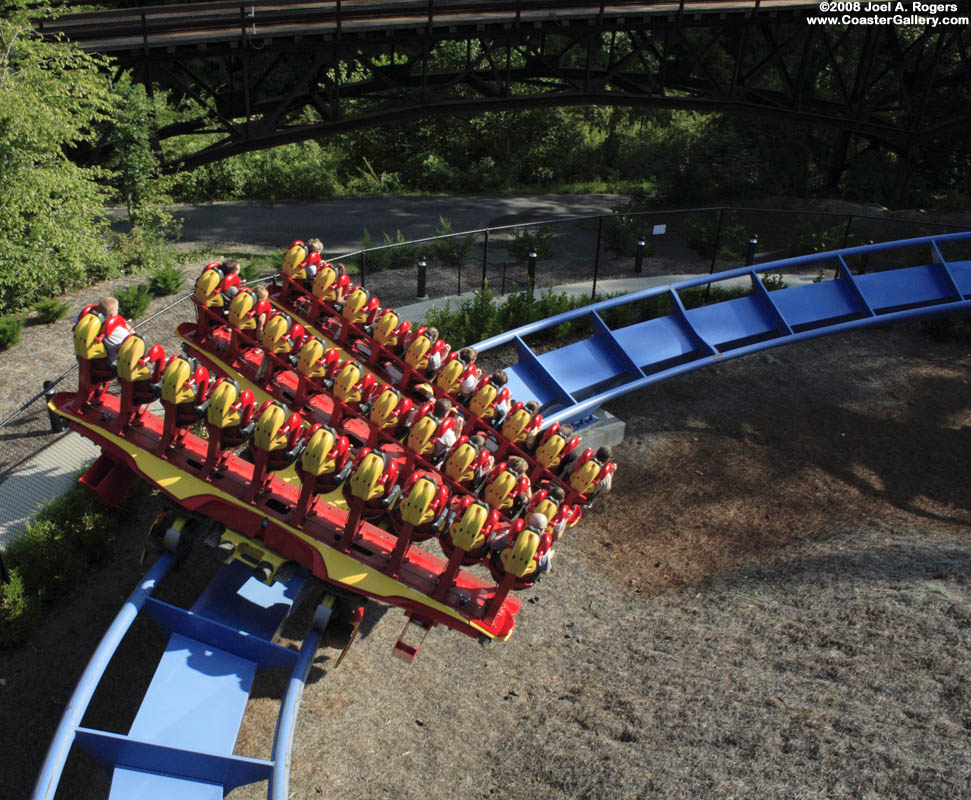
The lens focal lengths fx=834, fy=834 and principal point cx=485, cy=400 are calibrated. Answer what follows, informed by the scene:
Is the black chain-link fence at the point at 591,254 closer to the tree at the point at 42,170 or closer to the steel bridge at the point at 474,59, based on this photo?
the tree at the point at 42,170

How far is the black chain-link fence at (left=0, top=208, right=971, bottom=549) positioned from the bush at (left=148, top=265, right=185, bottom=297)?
0.79 meters

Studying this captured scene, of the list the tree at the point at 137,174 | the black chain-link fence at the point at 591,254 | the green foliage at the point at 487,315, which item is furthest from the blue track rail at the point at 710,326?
the tree at the point at 137,174

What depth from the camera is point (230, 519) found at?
8078 millimetres

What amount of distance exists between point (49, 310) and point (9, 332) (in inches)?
41.6

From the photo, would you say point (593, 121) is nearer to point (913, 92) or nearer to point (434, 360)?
point (913, 92)

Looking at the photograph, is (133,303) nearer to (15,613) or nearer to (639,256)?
(15,613)

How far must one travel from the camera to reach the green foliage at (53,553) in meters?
7.95

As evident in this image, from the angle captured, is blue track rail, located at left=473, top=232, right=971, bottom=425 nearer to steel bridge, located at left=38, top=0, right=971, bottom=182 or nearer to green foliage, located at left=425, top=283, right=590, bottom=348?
green foliage, located at left=425, top=283, right=590, bottom=348

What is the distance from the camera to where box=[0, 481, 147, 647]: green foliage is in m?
7.95

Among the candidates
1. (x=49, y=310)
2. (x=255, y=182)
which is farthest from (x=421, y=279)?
(x=255, y=182)

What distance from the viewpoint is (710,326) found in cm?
1292

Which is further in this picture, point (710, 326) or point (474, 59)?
point (474, 59)

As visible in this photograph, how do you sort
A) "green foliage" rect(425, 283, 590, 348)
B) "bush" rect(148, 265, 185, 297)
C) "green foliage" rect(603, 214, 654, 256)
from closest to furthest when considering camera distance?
"green foliage" rect(425, 283, 590, 348)
"bush" rect(148, 265, 185, 297)
"green foliage" rect(603, 214, 654, 256)

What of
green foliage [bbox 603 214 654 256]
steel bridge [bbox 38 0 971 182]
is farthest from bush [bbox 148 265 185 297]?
green foliage [bbox 603 214 654 256]
